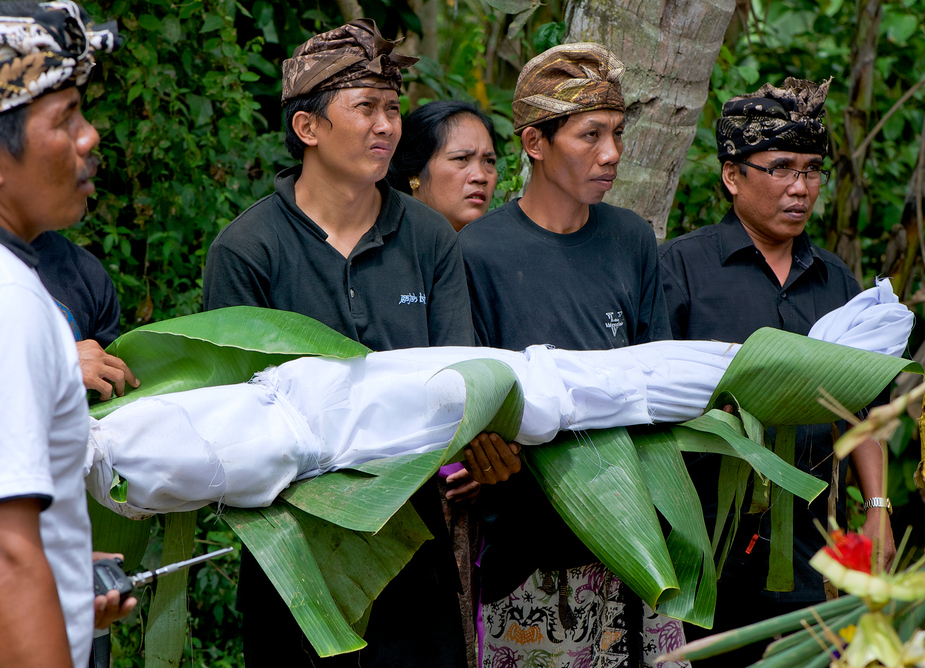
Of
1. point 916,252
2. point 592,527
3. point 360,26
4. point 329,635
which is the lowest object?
point 329,635

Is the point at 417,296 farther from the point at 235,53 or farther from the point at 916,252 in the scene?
the point at 916,252

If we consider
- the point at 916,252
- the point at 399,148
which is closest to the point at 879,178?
the point at 916,252

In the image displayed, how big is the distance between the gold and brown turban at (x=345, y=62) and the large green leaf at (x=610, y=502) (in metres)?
1.02

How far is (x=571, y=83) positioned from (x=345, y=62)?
2.17ft

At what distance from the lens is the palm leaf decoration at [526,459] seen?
184cm

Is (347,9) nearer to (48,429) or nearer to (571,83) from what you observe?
(571,83)

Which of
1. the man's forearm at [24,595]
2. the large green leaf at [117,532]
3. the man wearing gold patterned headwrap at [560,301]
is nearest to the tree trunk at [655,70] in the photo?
the man wearing gold patterned headwrap at [560,301]

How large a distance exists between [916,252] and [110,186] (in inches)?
142

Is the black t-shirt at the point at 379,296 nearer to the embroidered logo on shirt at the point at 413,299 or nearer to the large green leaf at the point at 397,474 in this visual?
the embroidered logo on shirt at the point at 413,299

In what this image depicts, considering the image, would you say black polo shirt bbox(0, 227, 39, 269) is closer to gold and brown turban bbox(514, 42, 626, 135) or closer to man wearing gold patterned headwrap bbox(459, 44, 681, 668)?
man wearing gold patterned headwrap bbox(459, 44, 681, 668)

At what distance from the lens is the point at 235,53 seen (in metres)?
3.72

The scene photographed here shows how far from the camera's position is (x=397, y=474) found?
188 cm

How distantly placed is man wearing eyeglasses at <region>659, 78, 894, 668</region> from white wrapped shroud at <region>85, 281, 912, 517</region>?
1.60 feet

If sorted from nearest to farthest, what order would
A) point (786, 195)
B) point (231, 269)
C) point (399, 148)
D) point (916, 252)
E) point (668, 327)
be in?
point (231, 269) → point (668, 327) → point (786, 195) → point (399, 148) → point (916, 252)
